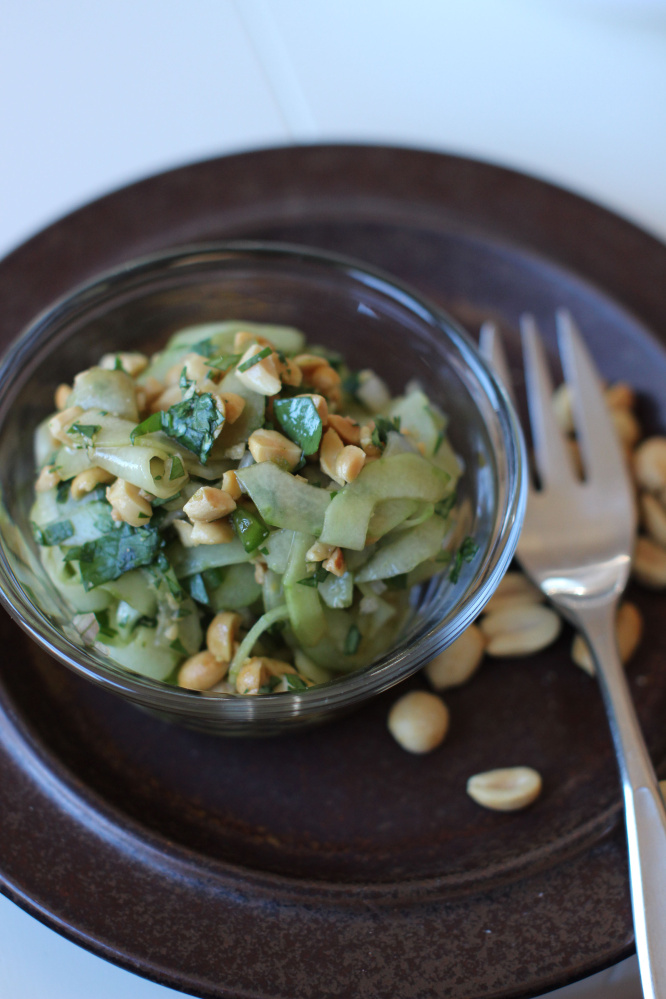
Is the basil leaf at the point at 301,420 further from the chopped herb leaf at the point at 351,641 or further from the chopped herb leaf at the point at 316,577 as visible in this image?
the chopped herb leaf at the point at 351,641

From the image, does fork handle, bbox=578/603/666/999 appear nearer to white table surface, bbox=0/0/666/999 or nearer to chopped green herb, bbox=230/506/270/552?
chopped green herb, bbox=230/506/270/552

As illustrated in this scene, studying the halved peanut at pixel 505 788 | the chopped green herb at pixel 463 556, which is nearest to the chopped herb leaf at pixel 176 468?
the chopped green herb at pixel 463 556

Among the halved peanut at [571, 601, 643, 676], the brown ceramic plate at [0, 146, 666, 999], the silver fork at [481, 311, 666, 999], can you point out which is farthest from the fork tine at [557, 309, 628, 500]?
the halved peanut at [571, 601, 643, 676]

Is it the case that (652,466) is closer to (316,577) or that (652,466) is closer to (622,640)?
(622,640)

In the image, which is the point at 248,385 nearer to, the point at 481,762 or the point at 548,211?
the point at 481,762

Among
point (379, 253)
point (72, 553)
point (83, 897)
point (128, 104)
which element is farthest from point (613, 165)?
point (83, 897)

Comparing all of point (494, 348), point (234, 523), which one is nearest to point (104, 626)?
point (234, 523)
